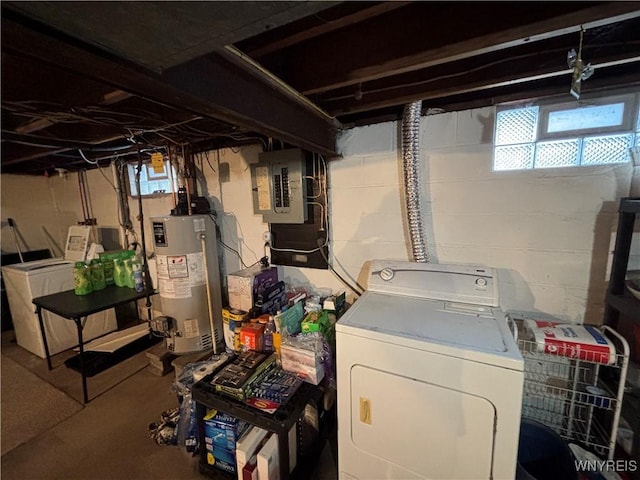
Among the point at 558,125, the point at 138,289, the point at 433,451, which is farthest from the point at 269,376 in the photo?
the point at 558,125

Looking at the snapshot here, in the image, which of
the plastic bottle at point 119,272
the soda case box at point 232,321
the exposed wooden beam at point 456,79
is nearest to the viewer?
the exposed wooden beam at point 456,79

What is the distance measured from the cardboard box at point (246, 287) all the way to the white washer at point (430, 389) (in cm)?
84

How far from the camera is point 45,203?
3.74 m

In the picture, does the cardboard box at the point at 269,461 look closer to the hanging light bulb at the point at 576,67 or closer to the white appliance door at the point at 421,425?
the white appliance door at the point at 421,425

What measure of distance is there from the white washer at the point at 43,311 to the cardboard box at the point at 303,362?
260 cm

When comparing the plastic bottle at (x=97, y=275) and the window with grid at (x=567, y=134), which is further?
the plastic bottle at (x=97, y=275)

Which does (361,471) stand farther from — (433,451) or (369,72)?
(369,72)

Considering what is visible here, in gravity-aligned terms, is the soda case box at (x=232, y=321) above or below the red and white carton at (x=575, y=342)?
below

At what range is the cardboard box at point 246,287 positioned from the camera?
73.4 inches

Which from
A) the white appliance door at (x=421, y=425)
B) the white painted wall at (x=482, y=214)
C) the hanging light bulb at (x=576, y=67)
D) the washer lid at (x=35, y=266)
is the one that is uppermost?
the hanging light bulb at (x=576, y=67)

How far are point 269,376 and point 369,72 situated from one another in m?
1.52

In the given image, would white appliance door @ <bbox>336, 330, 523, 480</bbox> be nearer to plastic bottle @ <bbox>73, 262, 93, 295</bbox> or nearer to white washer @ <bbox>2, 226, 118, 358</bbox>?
plastic bottle @ <bbox>73, 262, 93, 295</bbox>

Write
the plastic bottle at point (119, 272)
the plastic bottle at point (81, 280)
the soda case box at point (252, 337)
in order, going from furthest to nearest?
the plastic bottle at point (119, 272) → the plastic bottle at point (81, 280) → the soda case box at point (252, 337)

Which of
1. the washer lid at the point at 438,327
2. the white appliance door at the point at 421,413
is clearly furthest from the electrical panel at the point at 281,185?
the white appliance door at the point at 421,413
